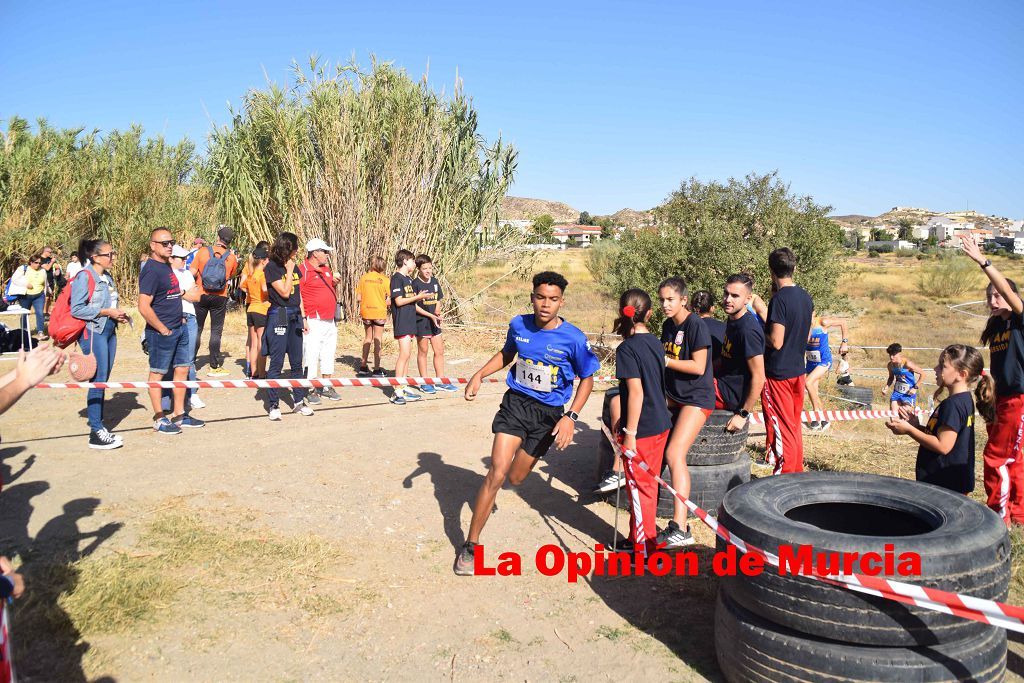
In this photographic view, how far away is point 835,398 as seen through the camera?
10.9 m

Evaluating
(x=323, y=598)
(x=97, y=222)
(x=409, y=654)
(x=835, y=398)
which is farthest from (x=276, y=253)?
(x=97, y=222)

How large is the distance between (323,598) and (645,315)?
272cm

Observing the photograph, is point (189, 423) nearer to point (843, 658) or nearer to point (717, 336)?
point (717, 336)

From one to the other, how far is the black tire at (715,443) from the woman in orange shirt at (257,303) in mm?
5888

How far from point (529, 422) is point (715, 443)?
175 centimetres

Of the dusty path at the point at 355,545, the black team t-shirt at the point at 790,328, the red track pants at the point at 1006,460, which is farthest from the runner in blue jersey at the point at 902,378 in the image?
the black team t-shirt at the point at 790,328

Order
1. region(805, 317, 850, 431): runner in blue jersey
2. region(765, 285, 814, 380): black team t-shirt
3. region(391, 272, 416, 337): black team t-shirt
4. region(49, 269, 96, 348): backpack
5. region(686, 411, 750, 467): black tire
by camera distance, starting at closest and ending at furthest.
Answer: region(686, 411, 750, 467): black tire < region(765, 285, 814, 380): black team t-shirt < region(49, 269, 96, 348): backpack < region(391, 272, 416, 337): black team t-shirt < region(805, 317, 850, 431): runner in blue jersey

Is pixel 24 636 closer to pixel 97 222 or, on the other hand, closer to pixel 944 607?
pixel 944 607

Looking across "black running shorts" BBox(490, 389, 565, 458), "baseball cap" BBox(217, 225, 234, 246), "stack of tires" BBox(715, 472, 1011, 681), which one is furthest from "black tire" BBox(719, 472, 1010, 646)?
"baseball cap" BBox(217, 225, 234, 246)

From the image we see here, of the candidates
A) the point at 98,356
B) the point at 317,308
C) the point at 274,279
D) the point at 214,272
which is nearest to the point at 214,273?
the point at 214,272

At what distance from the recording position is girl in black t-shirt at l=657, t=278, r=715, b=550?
5383 mm

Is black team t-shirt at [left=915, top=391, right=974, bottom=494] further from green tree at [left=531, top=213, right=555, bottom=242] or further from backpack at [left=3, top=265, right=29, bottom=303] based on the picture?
backpack at [left=3, top=265, right=29, bottom=303]

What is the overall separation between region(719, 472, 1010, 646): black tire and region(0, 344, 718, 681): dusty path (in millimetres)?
757

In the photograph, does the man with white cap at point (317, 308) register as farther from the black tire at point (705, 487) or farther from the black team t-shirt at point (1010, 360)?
the black team t-shirt at point (1010, 360)
